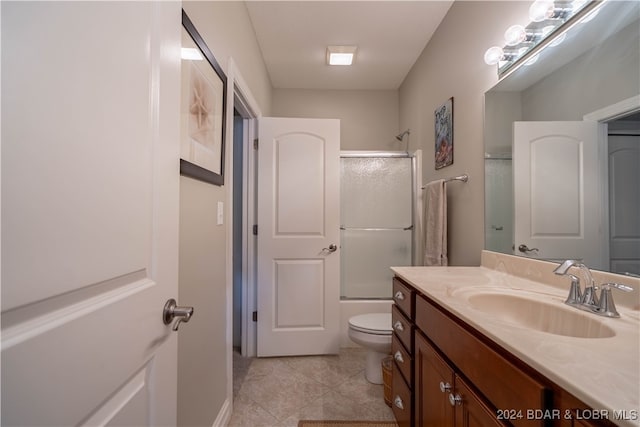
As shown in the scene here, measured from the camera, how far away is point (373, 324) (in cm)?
182

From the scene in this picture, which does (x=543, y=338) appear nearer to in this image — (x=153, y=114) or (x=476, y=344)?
(x=476, y=344)

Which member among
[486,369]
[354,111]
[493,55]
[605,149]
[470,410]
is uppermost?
[354,111]

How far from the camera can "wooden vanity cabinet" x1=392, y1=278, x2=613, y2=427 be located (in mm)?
534

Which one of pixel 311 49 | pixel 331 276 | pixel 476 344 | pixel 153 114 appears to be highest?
pixel 311 49

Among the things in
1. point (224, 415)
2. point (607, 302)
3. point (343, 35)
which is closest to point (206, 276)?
point (224, 415)

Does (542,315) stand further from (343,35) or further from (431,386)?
(343,35)

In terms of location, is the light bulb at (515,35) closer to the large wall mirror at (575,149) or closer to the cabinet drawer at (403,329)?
the large wall mirror at (575,149)

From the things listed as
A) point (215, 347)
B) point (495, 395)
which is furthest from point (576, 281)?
point (215, 347)

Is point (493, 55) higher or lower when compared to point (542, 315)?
higher

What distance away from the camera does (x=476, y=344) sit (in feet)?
2.39

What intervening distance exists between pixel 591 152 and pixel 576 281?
1.54 feet

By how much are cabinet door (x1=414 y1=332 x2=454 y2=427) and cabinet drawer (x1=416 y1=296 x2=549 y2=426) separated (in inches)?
2.4

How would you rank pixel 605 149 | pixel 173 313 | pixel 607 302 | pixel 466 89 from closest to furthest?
pixel 173 313, pixel 607 302, pixel 605 149, pixel 466 89

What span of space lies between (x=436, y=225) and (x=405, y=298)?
0.81m
